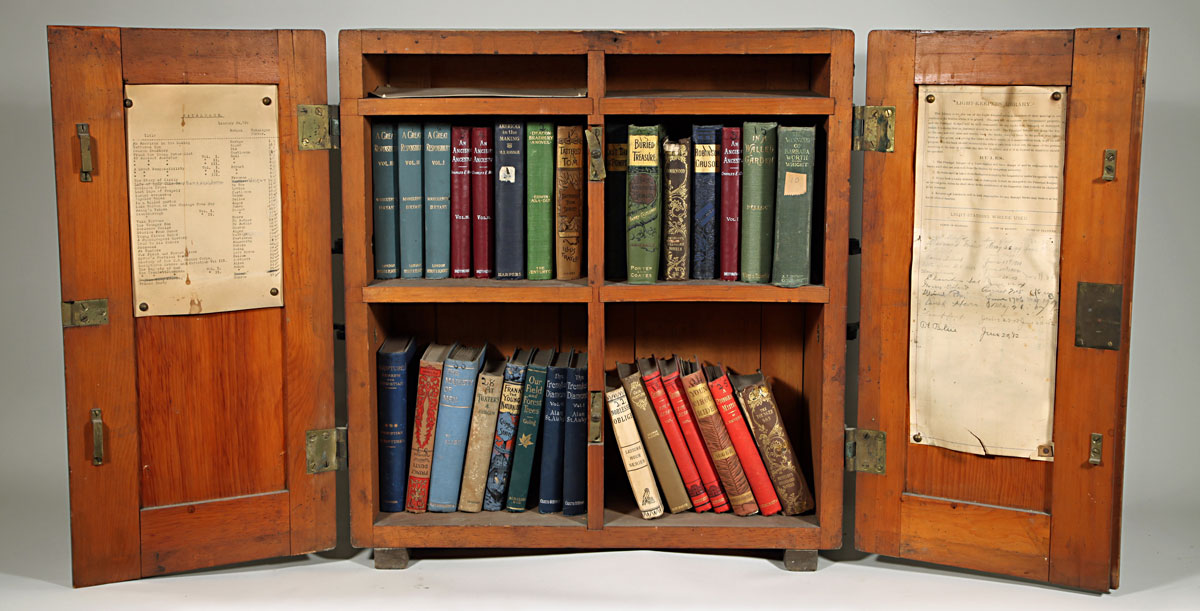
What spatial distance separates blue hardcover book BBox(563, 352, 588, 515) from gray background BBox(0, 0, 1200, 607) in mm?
551

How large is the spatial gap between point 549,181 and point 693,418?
25.9 inches

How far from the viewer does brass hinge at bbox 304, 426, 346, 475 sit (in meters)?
2.46

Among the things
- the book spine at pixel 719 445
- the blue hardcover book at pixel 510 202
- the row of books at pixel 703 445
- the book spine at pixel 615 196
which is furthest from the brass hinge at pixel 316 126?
the book spine at pixel 719 445

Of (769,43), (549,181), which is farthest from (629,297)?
(769,43)

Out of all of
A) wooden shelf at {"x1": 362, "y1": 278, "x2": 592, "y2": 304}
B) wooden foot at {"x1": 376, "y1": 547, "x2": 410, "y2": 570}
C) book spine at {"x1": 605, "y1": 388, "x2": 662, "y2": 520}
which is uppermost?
wooden shelf at {"x1": 362, "y1": 278, "x2": 592, "y2": 304}

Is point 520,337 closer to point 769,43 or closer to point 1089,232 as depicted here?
point 769,43

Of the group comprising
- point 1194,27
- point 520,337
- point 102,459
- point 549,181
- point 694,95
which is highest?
point 1194,27

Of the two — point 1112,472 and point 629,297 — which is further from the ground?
point 629,297

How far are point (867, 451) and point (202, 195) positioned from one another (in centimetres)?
161

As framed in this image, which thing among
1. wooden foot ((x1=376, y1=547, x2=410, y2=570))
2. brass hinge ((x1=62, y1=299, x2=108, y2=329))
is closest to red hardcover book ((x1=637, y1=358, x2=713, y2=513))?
wooden foot ((x1=376, y1=547, x2=410, y2=570))

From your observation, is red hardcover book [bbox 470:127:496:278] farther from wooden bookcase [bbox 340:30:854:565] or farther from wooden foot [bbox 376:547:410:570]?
wooden foot [bbox 376:547:410:570]

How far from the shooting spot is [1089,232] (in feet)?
7.45

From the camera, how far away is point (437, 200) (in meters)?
2.46

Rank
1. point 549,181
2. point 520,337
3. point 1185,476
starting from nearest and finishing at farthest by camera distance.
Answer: point 549,181 < point 520,337 < point 1185,476
